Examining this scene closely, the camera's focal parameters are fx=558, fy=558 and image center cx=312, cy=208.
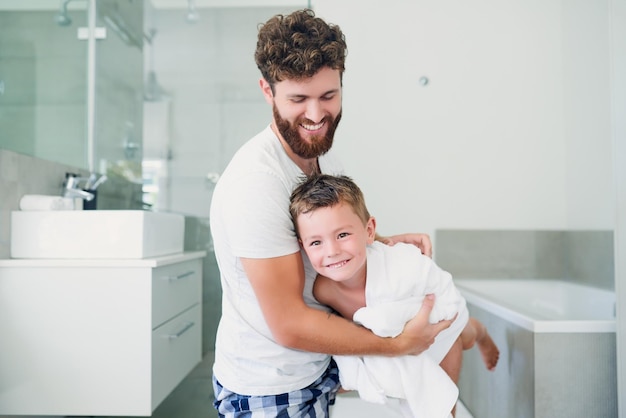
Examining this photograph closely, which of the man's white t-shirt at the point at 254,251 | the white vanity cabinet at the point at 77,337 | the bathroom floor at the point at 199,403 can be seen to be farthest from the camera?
the bathroom floor at the point at 199,403

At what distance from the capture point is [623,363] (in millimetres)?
1697

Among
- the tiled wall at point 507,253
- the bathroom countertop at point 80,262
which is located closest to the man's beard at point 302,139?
the bathroom countertop at point 80,262

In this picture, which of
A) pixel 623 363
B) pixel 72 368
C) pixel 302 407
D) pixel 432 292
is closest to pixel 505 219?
pixel 623 363

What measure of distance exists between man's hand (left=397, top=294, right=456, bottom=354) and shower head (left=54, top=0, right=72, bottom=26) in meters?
1.94

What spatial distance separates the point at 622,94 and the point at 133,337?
67.4 inches

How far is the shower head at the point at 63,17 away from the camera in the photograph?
91.9 inches

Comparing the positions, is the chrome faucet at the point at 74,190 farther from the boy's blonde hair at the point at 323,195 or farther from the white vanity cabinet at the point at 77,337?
the boy's blonde hair at the point at 323,195

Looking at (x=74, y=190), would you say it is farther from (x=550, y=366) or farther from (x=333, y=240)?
(x=550, y=366)

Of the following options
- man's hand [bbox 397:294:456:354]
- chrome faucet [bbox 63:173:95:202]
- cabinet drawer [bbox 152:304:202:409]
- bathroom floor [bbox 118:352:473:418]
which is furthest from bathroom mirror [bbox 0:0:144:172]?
man's hand [bbox 397:294:456:354]

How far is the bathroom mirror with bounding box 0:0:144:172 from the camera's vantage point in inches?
82.0

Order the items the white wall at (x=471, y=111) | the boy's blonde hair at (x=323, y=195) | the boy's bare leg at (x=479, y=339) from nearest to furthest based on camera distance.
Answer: the boy's blonde hair at (x=323, y=195), the boy's bare leg at (x=479, y=339), the white wall at (x=471, y=111)

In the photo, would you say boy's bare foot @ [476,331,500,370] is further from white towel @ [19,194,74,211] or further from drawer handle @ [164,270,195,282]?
white towel @ [19,194,74,211]

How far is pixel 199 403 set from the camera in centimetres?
239

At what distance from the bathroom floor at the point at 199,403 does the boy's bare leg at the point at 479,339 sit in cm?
68
